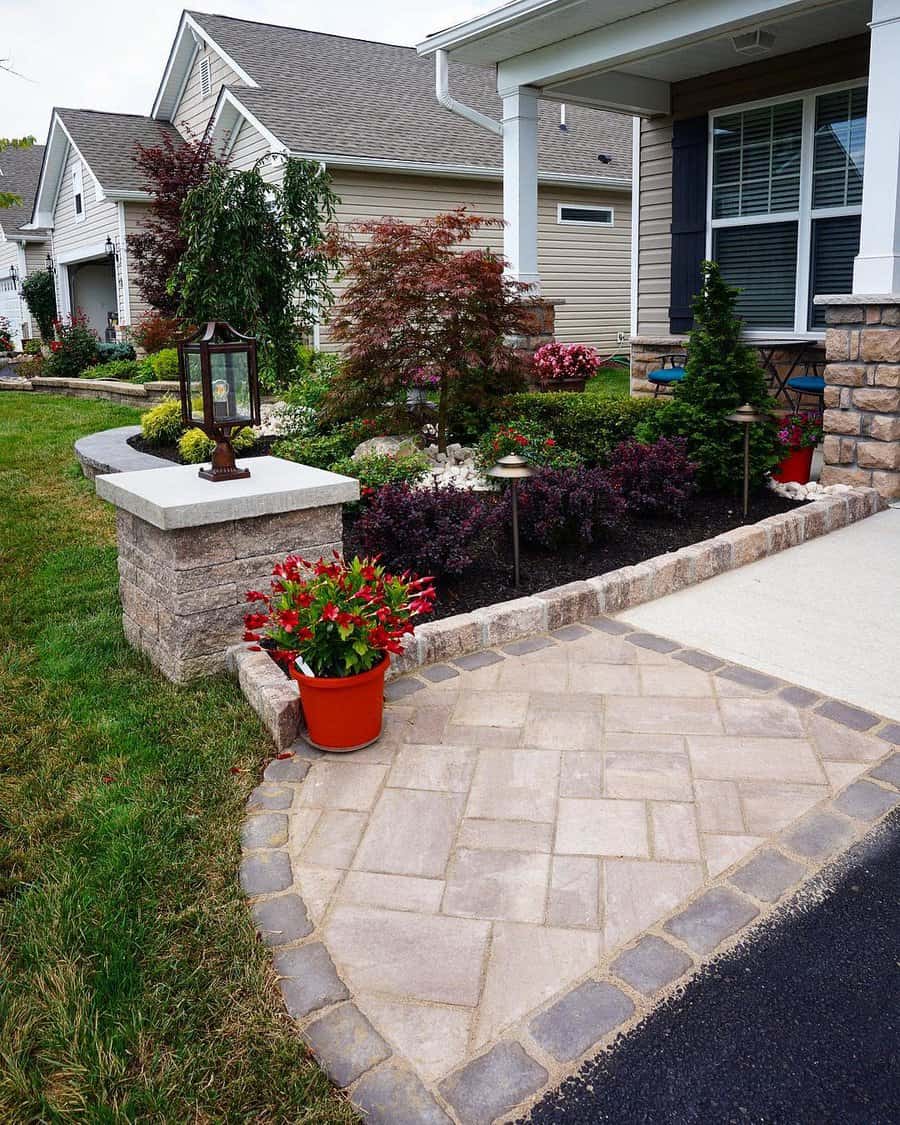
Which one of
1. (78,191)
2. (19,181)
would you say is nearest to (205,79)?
(78,191)

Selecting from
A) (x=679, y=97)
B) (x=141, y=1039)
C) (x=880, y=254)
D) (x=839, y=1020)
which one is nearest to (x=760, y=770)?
(x=839, y=1020)

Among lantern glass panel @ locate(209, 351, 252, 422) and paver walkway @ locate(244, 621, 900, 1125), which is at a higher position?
lantern glass panel @ locate(209, 351, 252, 422)

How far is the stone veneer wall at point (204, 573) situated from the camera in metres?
3.48

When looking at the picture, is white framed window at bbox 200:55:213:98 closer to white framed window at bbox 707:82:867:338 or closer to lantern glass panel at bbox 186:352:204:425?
white framed window at bbox 707:82:867:338

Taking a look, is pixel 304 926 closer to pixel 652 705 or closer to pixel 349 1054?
pixel 349 1054

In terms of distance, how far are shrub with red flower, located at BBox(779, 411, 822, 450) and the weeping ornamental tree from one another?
381cm

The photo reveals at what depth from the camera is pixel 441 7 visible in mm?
31672

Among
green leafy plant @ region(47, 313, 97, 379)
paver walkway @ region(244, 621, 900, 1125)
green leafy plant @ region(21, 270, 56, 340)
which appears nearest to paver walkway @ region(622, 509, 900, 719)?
paver walkway @ region(244, 621, 900, 1125)

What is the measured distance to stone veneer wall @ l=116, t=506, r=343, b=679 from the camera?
348 centimetres

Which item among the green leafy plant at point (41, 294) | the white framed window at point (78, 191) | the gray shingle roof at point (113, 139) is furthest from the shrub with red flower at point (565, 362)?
the green leafy plant at point (41, 294)

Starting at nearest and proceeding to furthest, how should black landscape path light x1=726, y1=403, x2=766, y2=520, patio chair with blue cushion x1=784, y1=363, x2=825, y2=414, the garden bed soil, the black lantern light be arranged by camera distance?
the black lantern light < the garden bed soil < black landscape path light x1=726, y1=403, x2=766, y2=520 < patio chair with blue cushion x1=784, y1=363, x2=825, y2=414

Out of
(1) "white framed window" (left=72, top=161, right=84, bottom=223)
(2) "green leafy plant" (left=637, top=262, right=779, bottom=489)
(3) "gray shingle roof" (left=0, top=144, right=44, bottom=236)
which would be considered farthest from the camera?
(3) "gray shingle roof" (left=0, top=144, right=44, bottom=236)

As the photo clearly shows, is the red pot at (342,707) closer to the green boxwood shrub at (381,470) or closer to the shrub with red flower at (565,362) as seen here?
the green boxwood shrub at (381,470)

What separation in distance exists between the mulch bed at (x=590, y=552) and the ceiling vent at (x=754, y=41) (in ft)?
12.1
